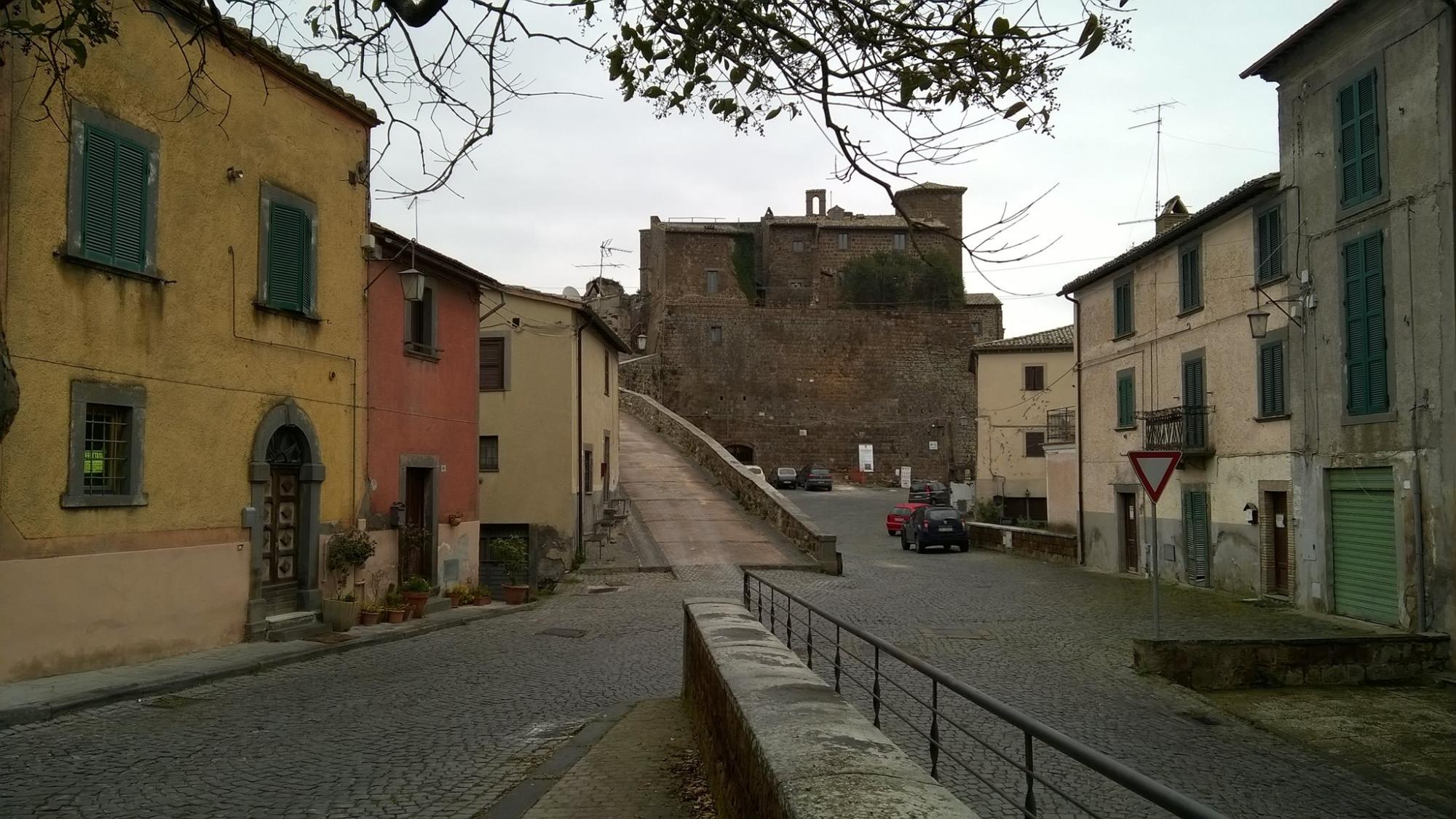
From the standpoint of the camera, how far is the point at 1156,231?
27750 millimetres

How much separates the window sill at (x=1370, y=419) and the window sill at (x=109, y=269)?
15787 mm

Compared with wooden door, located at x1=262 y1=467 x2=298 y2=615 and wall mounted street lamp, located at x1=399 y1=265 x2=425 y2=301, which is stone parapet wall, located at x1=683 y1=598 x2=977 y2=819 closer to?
wooden door, located at x1=262 y1=467 x2=298 y2=615

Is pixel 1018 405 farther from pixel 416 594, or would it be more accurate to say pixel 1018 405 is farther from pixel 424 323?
pixel 416 594

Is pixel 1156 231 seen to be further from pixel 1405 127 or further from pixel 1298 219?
pixel 1405 127

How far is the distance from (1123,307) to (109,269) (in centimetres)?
2170

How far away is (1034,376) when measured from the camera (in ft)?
142

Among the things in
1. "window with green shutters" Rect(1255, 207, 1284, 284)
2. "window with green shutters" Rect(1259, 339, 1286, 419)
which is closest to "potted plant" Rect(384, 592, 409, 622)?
"window with green shutters" Rect(1259, 339, 1286, 419)

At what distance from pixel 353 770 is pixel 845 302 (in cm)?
5987

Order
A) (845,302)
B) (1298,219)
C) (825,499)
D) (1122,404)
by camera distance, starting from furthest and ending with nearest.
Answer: (845,302) < (825,499) < (1122,404) < (1298,219)

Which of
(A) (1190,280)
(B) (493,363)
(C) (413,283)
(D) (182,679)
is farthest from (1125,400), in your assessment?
(D) (182,679)

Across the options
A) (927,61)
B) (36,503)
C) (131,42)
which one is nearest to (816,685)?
(927,61)

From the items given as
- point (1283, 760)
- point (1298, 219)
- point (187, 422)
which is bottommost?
point (1283, 760)

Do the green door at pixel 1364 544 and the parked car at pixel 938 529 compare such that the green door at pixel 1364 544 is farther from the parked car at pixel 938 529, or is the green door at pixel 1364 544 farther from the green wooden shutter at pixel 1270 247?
the parked car at pixel 938 529

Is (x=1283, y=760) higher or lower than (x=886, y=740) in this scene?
lower
